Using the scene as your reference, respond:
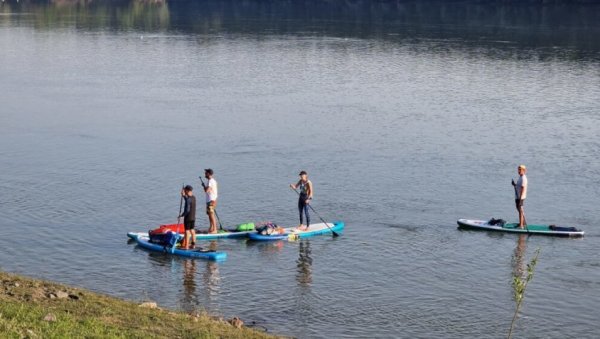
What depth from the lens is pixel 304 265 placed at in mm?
30531

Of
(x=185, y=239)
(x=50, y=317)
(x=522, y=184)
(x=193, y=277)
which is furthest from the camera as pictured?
(x=522, y=184)

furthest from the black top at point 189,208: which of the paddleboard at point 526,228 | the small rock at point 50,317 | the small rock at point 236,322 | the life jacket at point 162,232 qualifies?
the small rock at point 50,317

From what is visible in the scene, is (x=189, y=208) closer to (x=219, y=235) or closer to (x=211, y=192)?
(x=211, y=192)

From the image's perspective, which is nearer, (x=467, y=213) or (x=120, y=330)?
(x=120, y=330)

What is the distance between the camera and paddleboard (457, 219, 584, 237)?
33.5m

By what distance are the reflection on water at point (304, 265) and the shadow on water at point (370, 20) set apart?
56.0 m

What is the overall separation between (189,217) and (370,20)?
323ft

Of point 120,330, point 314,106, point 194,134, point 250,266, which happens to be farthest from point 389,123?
point 120,330

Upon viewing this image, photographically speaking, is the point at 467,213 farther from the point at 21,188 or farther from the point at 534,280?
the point at 21,188

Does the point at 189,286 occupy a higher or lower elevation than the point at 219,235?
lower

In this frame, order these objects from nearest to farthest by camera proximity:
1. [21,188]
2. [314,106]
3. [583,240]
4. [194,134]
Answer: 1. [583,240]
2. [21,188]
3. [194,134]
4. [314,106]

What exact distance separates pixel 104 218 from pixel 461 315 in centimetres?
1406

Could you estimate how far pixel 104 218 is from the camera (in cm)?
3534

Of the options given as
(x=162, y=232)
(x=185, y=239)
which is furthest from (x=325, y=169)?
(x=185, y=239)
